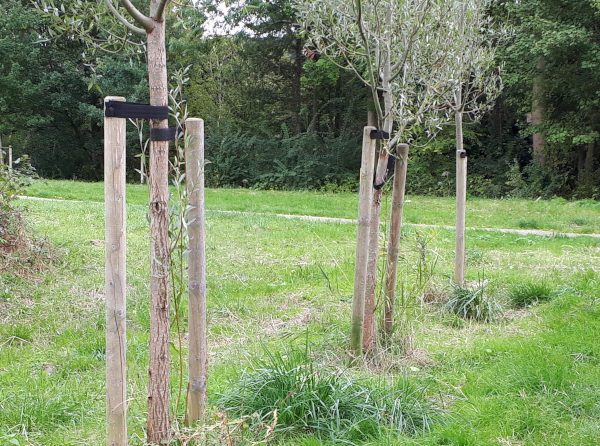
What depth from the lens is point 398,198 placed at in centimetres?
419

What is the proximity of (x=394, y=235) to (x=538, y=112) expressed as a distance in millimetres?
18150

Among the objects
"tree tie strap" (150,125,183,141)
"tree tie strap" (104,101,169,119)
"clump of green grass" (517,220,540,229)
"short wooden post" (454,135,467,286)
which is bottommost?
"clump of green grass" (517,220,540,229)

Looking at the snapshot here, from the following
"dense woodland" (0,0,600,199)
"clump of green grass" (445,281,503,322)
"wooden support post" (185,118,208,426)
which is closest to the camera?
"wooden support post" (185,118,208,426)

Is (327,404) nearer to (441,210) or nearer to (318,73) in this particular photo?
(441,210)

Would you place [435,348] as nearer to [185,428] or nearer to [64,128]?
[185,428]

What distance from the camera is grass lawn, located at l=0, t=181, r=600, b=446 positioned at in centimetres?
291

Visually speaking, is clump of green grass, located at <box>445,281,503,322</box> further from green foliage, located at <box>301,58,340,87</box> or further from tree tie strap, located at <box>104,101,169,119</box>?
green foliage, located at <box>301,58,340,87</box>

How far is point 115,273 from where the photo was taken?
7.39 ft

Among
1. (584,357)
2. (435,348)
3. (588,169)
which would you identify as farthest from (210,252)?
(588,169)

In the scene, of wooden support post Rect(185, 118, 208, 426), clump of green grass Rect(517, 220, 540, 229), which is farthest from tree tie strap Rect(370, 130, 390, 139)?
clump of green grass Rect(517, 220, 540, 229)

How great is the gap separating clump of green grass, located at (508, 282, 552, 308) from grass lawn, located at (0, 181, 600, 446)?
2.2 inches

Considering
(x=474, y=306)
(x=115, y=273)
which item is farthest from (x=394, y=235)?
(x=115, y=273)

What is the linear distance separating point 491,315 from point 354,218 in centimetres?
727

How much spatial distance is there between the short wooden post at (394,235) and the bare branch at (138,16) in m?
2.31
